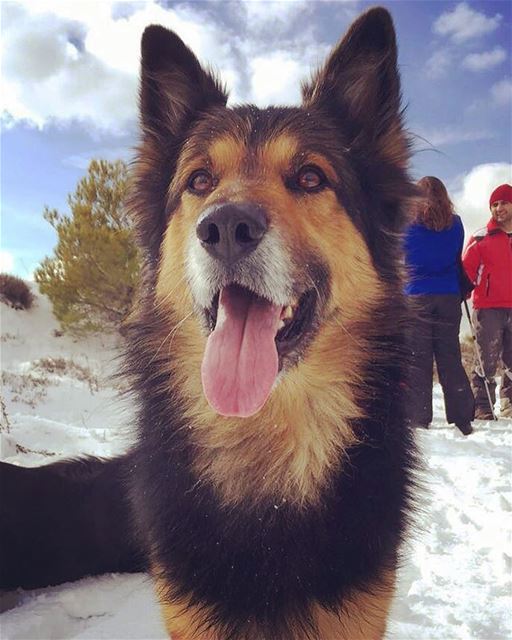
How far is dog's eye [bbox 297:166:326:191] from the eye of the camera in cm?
246

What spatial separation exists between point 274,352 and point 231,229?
0.52m

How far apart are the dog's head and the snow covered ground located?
877 mm

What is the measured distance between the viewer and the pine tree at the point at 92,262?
65.2ft

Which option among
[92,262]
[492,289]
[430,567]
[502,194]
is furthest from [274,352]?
[92,262]

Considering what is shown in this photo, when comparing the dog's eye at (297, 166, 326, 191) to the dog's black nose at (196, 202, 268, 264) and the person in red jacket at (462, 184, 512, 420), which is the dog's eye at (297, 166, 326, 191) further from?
the person in red jacket at (462, 184, 512, 420)

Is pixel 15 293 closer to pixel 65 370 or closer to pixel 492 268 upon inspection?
pixel 65 370

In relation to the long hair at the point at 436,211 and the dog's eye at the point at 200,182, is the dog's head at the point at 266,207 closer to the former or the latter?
the dog's eye at the point at 200,182

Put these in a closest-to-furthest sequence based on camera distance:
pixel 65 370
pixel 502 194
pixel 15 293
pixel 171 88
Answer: pixel 171 88, pixel 502 194, pixel 65 370, pixel 15 293

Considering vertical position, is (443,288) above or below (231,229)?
below

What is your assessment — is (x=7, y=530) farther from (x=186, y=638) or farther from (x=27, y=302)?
(x=27, y=302)

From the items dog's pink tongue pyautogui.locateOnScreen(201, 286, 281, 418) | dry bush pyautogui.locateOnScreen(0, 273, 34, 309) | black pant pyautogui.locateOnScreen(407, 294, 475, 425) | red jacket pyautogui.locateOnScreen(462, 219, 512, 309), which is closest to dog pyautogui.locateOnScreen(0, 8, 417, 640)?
dog's pink tongue pyautogui.locateOnScreen(201, 286, 281, 418)

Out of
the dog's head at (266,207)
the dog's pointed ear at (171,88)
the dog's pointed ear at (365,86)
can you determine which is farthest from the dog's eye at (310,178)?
the dog's pointed ear at (171,88)

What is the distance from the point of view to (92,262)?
802 inches

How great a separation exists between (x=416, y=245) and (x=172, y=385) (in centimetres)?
489
